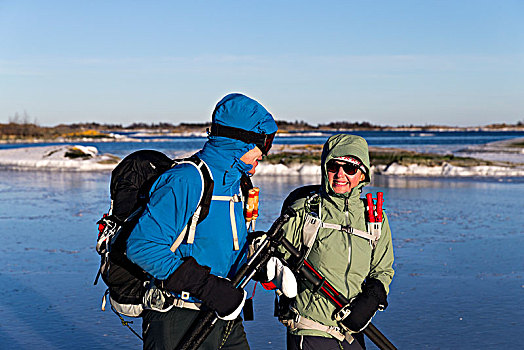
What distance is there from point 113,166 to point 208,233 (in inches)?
884

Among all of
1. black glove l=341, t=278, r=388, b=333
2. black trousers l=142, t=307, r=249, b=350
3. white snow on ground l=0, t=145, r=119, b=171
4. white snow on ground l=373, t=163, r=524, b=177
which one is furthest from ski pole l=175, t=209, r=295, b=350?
white snow on ground l=0, t=145, r=119, b=171

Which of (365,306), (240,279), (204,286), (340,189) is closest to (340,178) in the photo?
(340,189)

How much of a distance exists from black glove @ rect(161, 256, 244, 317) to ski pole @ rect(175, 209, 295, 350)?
0.35 ft

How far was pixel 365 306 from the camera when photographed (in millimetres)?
2828

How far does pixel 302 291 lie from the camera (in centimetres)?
292

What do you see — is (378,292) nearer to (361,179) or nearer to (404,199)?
(361,179)

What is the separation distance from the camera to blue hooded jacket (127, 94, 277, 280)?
2.23 m

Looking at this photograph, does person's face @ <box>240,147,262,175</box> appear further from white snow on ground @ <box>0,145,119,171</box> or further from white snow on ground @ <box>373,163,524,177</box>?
white snow on ground @ <box>0,145,119,171</box>

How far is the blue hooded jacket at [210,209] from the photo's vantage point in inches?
87.7

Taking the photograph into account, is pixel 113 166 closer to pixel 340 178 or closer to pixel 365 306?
pixel 340 178

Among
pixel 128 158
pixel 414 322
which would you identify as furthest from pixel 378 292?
pixel 414 322

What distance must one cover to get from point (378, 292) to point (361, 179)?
0.56 meters

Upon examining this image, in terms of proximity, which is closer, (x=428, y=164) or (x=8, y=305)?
(x=8, y=305)

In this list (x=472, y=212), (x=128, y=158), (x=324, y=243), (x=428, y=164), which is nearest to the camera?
(x=128, y=158)
